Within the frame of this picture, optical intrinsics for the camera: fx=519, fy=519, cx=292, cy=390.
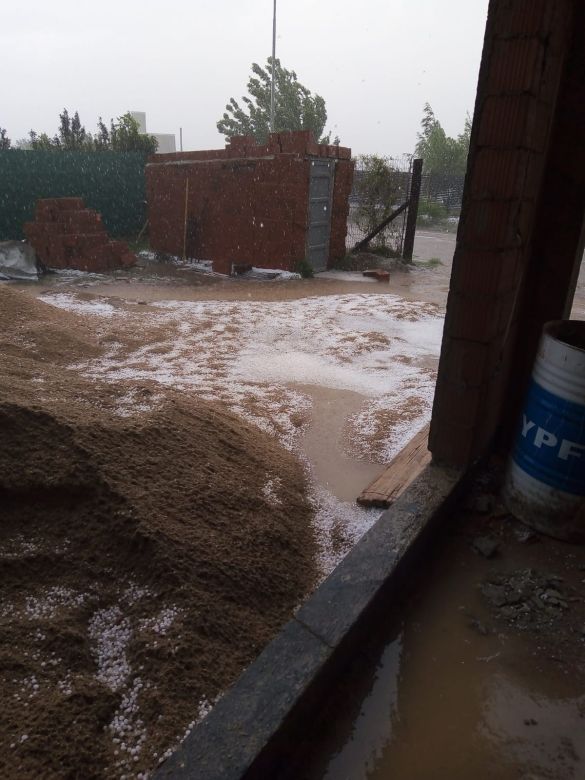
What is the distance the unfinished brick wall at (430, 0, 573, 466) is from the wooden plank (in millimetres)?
393

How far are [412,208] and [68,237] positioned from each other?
7685mm

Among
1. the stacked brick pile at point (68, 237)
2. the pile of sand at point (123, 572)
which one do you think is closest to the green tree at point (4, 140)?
the stacked brick pile at point (68, 237)

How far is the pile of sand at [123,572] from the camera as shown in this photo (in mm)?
1553

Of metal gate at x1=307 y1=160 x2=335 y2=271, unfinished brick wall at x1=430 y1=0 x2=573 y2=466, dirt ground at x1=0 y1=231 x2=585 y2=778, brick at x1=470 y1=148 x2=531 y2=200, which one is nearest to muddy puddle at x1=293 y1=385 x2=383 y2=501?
dirt ground at x1=0 y1=231 x2=585 y2=778

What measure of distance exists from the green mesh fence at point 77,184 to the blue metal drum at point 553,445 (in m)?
14.7

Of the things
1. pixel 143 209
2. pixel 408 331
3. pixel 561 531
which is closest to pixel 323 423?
pixel 561 531

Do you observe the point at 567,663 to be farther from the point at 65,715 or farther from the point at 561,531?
the point at 65,715

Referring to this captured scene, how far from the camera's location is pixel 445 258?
14664mm

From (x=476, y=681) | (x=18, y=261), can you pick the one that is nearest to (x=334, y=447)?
(x=476, y=681)

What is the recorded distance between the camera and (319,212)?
10.7 metres

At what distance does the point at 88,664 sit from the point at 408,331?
226 inches

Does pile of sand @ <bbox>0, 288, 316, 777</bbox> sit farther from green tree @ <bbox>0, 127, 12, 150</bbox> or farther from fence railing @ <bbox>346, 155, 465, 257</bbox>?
green tree @ <bbox>0, 127, 12, 150</bbox>

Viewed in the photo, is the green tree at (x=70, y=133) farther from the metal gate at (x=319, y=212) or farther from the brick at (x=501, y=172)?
the brick at (x=501, y=172)

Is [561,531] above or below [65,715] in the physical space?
above
